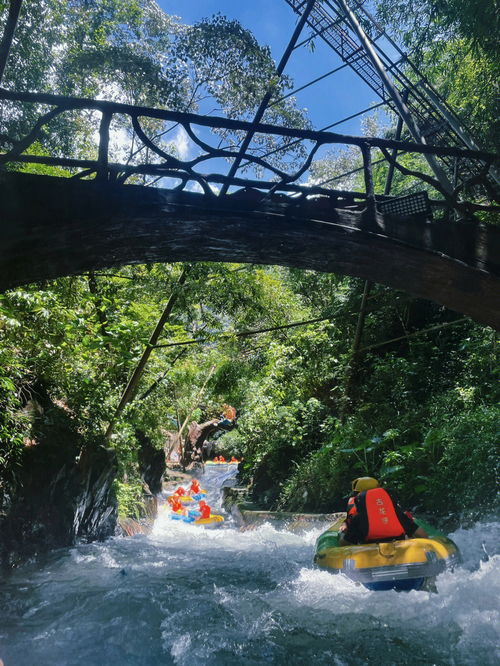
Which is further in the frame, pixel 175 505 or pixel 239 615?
pixel 175 505

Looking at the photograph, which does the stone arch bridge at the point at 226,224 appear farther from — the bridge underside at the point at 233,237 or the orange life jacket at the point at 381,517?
the orange life jacket at the point at 381,517

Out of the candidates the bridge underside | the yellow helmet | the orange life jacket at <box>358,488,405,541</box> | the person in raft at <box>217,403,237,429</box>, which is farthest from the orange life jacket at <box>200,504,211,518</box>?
the person in raft at <box>217,403,237,429</box>

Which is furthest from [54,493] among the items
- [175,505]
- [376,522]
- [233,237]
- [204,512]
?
[175,505]

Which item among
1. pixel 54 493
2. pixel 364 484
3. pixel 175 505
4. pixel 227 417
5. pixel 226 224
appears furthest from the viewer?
pixel 227 417

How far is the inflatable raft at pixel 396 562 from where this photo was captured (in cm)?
540

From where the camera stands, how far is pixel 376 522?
20.4ft

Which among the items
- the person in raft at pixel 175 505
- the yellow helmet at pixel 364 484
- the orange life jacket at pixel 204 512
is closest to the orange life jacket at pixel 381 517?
the yellow helmet at pixel 364 484

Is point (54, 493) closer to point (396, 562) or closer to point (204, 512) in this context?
point (396, 562)

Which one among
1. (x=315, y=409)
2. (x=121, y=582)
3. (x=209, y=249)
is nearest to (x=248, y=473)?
(x=315, y=409)

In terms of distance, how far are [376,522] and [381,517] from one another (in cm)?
9

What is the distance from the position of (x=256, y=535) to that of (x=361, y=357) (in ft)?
18.8

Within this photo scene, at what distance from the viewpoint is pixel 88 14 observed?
10.1 m

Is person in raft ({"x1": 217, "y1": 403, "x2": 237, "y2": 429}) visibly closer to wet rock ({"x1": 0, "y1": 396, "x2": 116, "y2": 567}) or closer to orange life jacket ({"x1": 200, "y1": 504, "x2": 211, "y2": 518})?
orange life jacket ({"x1": 200, "y1": 504, "x2": 211, "y2": 518})

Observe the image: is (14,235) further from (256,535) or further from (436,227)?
(256,535)
